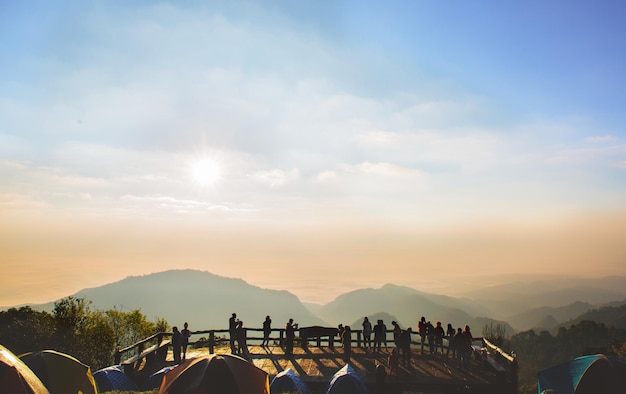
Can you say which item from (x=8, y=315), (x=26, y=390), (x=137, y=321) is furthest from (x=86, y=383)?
(x=137, y=321)

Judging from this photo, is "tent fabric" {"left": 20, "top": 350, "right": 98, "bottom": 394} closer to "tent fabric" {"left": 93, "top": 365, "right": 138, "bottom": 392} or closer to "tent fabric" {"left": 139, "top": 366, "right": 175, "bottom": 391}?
"tent fabric" {"left": 93, "top": 365, "right": 138, "bottom": 392}

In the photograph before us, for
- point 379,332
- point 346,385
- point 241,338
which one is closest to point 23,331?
point 241,338

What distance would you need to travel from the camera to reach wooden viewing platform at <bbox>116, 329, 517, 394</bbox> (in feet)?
63.8

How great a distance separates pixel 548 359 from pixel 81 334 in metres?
74.3

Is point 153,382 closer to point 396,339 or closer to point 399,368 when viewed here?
point 399,368

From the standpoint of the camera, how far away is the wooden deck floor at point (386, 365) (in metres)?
19.4

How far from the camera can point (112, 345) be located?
52625 mm

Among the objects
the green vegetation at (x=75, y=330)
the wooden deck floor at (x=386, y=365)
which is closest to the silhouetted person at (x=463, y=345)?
the wooden deck floor at (x=386, y=365)

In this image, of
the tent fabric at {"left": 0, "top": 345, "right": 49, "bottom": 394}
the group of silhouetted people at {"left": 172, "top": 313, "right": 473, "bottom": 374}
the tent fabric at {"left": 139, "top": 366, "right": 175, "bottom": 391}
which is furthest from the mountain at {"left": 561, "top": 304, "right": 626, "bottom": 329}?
the tent fabric at {"left": 0, "top": 345, "right": 49, "bottom": 394}

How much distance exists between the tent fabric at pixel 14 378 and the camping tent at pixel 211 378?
11.6ft

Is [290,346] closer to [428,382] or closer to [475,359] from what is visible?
[428,382]

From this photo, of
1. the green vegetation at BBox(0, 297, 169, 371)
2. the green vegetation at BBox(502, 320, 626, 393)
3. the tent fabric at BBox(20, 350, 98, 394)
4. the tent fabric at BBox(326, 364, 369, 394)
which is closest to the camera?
the tent fabric at BBox(20, 350, 98, 394)

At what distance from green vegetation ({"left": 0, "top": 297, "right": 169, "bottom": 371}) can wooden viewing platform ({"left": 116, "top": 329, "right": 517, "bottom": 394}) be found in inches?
920

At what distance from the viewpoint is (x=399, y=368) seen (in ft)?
69.9
